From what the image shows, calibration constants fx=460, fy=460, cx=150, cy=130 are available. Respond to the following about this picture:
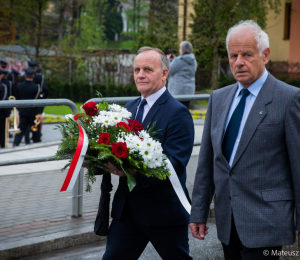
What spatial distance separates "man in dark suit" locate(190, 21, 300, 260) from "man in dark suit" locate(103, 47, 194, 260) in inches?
14.8

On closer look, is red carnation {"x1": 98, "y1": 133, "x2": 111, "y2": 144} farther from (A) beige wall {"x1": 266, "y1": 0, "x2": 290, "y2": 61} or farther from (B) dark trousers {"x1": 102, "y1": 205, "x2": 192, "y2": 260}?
(A) beige wall {"x1": 266, "y1": 0, "x2": 290, "y2": 61}

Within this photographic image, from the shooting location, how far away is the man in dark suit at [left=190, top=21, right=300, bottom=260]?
8.33 feet

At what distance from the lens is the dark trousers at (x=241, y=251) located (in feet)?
8.43

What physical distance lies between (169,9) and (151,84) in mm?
24195

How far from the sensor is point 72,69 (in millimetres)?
29125

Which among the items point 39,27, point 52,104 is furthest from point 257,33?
point 39,27

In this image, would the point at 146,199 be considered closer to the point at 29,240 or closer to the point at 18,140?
the point at 29,240

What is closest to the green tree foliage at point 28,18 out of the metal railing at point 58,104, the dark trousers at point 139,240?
the metal railing at point 58,104

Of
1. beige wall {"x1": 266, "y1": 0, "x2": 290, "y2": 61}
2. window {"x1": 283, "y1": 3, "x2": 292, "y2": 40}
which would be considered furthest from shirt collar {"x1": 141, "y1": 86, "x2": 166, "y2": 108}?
window {"x1": 283, "y1": 3, "x2": 292, "y2": 40}

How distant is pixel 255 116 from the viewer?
8.54 ft

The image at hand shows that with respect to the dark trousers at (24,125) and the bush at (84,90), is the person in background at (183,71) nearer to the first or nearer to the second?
the dark trousers at (24,125)

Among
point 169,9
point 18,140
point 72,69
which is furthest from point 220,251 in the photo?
point 72,69

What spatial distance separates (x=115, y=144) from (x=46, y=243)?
2.56m

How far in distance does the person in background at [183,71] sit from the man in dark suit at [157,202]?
22.6 ft
